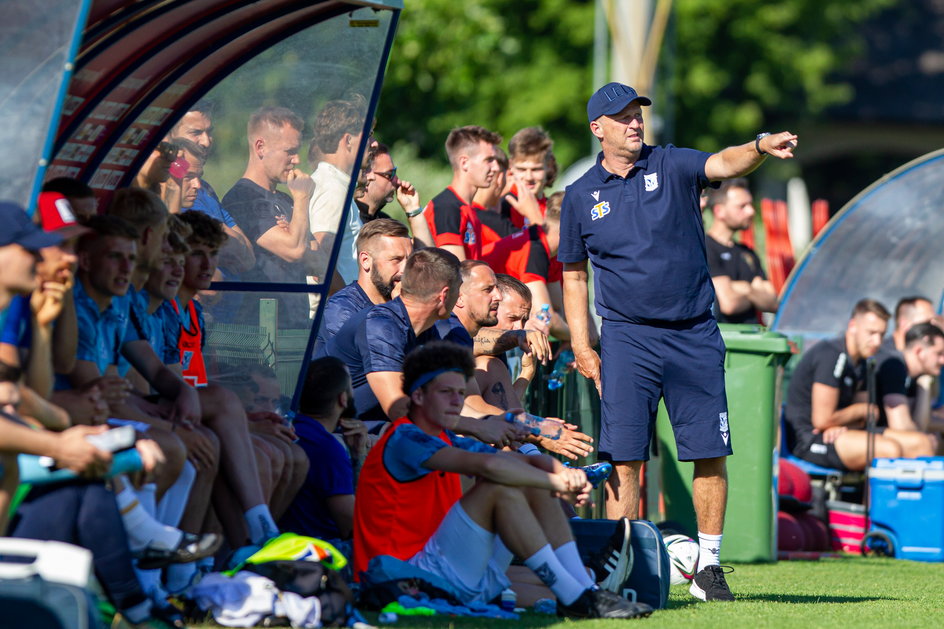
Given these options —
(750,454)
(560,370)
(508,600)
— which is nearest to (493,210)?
(560,370)

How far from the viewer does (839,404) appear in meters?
11.7

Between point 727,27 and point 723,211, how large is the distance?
22.6m

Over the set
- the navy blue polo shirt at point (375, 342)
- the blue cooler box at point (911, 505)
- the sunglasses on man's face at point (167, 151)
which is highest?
the sunglasses on man's face at point (167, 151)

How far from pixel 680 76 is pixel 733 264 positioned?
21.6 m

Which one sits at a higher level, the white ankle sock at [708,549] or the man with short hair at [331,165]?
the man with short hair at [331,165]

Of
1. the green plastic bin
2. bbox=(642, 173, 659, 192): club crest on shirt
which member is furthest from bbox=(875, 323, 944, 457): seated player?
bbox=(642, 173, 659, 192): club crest on shirt

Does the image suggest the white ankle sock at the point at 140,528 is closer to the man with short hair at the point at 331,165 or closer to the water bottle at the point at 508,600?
the water bottle at the point at 508,600

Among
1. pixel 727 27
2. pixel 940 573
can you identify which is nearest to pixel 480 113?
pixel 727 27

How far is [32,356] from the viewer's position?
508 cm

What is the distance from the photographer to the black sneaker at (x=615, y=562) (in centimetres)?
659

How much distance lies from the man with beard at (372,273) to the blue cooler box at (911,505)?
4.70 metres

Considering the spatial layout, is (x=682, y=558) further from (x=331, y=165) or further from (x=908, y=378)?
(x=908, y=378)

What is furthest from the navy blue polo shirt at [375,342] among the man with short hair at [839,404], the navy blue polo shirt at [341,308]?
the man with short hair at [839,404]

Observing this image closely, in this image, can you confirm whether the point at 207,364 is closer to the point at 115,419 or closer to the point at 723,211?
the point at 115,419
